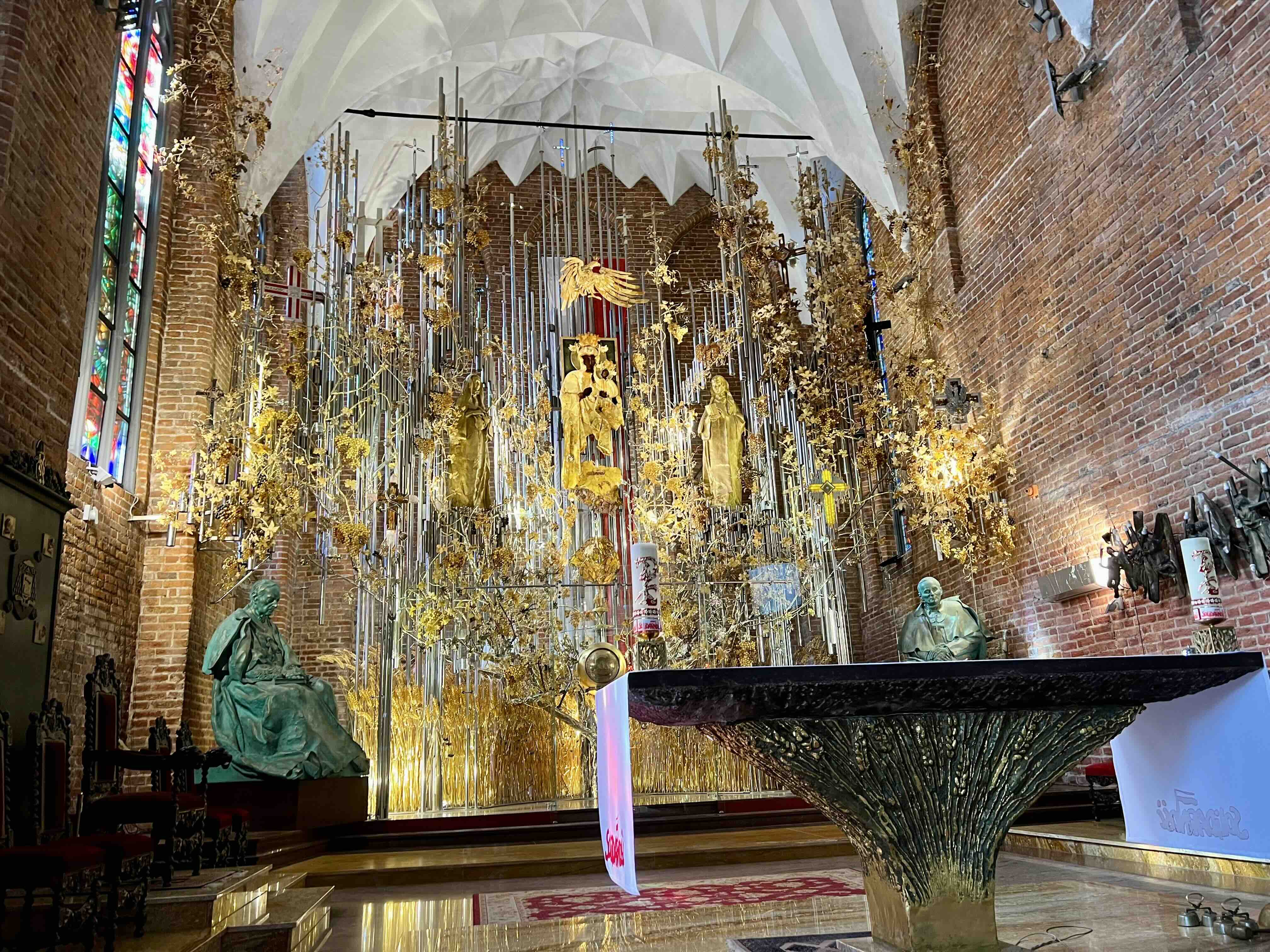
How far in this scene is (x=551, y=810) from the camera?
838cm

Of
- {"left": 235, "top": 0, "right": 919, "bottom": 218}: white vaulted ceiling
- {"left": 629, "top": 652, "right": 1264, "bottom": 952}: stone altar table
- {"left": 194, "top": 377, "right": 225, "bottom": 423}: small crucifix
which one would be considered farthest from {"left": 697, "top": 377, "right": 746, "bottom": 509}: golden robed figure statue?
{"left": 629, "top": 652, "right": 1264, "bottom": 952}: stone altar table

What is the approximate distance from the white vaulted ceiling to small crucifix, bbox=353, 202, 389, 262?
41cm

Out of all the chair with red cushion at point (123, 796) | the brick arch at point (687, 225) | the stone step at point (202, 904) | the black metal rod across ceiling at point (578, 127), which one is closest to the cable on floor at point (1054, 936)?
the stone step at point (202, 904)

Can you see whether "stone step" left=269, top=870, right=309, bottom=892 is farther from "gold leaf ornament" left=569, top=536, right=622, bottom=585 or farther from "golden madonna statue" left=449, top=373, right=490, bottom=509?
"gold leaf ornament" left=569, top=536, right=622, bottom=585

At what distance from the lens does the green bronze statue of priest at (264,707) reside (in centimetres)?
728

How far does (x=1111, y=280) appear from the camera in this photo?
7.87 metres

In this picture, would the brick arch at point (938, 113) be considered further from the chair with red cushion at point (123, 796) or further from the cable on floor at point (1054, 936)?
the chair with red cushion at point (123, 796)

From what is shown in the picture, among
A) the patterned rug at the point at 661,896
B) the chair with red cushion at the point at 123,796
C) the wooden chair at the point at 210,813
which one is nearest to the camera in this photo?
the chair with red cushion at the point at 123,796

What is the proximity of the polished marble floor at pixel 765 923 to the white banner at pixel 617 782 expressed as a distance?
76 centimetres

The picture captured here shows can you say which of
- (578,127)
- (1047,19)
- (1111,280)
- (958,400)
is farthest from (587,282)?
(1111,280)

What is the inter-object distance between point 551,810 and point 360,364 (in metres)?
5.73

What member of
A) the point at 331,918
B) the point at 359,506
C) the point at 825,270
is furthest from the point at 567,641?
the point at 825,270

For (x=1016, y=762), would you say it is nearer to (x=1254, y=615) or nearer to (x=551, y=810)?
(x=1254, y=615)

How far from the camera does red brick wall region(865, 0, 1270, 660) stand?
21.3 ft
